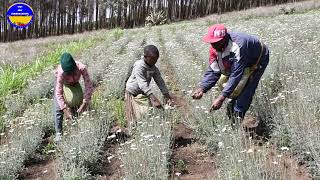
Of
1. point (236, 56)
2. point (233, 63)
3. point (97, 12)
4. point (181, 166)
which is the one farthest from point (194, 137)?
point (97, 12)

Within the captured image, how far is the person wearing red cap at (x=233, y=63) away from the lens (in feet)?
15.6

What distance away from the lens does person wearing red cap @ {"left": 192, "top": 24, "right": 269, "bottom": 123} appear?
15.6 feet

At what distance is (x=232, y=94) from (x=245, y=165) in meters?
1.61

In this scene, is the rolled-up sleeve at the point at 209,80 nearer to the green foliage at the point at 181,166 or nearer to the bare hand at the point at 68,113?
the green foliage at the point at 181,166

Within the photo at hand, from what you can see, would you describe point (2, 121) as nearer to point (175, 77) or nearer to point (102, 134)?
point (102, 134)

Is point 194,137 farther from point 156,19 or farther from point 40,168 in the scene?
point 156,19

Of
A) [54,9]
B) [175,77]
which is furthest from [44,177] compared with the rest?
[54,9]

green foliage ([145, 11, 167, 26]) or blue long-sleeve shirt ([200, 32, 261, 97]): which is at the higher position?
blue long-sleeve shirt ([200, 32, 261, 97])

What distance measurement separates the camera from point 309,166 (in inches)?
168

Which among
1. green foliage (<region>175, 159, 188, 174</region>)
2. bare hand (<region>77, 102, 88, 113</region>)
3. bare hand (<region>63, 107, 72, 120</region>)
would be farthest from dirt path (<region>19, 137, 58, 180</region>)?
green foliage (<region>175, 159, 188, 174</region>)

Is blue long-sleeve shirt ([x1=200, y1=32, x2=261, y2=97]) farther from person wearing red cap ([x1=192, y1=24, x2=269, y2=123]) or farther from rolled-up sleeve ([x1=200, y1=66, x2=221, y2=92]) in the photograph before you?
rolled-up sleeve ([x1=200, y1=66, x2=221, y2=92])

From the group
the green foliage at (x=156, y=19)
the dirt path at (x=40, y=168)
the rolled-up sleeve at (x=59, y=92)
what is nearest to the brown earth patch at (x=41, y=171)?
the dirt path at (x=40, y=168)

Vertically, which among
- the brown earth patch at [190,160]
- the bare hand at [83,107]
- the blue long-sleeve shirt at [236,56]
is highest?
the blue long-sleeve shirt at [236,56]

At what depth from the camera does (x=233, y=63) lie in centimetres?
484
